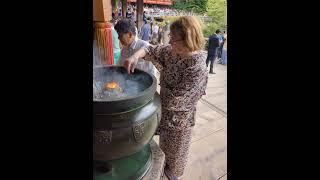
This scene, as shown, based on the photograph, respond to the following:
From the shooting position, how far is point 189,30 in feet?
6.42

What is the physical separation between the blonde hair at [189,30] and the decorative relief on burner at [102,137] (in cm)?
97

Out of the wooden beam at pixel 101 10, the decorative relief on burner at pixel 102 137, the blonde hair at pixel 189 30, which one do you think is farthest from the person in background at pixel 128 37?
the decorative relief on burner at pixel 102 137

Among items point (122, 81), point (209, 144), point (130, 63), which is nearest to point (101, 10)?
point (130, 63)

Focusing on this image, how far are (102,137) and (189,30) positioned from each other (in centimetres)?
108

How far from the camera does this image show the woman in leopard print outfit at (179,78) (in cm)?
199

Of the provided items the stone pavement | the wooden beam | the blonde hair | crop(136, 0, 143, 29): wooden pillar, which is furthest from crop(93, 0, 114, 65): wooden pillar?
crop(136, 0, 143, 29): wooden pillar

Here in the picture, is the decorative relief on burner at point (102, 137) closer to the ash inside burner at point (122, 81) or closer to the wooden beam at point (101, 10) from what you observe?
the ash inside burner at point (122, 81)

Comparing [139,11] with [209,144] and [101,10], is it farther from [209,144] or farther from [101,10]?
[101,10]

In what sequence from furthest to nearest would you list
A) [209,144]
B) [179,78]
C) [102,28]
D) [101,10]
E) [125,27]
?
1. [209,144]
2. [125,27]
3. [179,78]
4. [102,28]
5. [101,10]

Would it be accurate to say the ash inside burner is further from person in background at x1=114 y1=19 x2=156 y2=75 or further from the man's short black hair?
the man's short black hair
